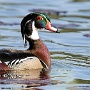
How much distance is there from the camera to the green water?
12209 mm

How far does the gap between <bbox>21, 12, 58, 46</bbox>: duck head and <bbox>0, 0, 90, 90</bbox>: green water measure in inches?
33.6

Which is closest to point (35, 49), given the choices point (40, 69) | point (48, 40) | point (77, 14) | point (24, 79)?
point (40, 69)

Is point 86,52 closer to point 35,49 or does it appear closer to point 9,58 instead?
point 35,49

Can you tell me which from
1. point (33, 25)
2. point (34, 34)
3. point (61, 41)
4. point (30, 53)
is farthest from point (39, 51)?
point (61, 41)

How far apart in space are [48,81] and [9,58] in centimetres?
121

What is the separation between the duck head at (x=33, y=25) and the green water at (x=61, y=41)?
2.80ft

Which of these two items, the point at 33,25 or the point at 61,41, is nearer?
the point at 33,25

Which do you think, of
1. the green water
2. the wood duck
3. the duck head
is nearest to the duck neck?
the wood duck

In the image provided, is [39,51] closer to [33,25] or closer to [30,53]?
[30,53]

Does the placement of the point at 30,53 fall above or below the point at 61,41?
above

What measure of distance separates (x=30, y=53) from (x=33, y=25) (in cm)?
85

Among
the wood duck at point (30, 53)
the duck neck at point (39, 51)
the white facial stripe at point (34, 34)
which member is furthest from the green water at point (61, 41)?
the white facial stripe at point (34, 34)

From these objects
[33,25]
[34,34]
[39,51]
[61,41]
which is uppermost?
[33,25]

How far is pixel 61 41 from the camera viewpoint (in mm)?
17453
